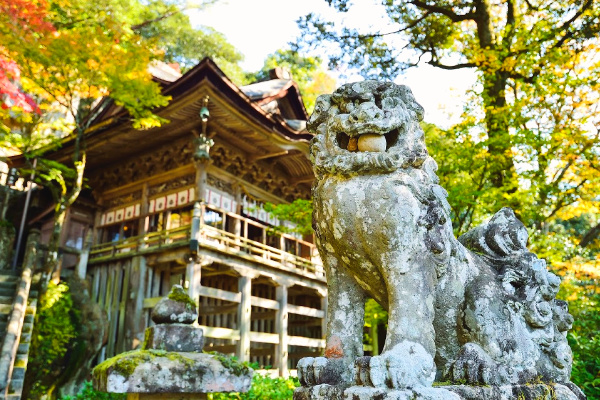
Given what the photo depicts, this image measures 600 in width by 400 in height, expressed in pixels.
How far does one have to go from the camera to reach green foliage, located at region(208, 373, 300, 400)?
269 inches

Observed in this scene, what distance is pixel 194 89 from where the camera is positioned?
31.9 feet

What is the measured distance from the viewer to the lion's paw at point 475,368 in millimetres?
1992

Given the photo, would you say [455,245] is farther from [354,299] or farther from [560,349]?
[560,349]

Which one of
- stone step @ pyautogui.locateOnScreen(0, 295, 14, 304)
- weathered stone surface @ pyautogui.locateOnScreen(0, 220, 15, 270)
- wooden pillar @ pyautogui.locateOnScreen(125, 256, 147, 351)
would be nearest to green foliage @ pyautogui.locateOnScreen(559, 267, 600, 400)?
wooden pillar @ pyautogui.locateOnScreen(125, 256, 147, 351)

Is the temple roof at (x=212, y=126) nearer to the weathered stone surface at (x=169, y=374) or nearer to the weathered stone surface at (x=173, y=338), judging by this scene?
the weathered stone surface at (x=173, y=338)

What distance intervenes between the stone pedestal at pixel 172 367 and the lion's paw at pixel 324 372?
1.76m

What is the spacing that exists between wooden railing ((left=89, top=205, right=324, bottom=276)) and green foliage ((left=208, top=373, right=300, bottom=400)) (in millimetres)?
2861

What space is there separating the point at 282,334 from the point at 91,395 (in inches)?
178

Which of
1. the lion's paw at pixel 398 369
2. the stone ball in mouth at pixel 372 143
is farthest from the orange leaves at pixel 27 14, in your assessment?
the lion's paw at pixel 398 369

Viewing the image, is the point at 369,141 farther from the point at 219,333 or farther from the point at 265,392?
the point at 219,333

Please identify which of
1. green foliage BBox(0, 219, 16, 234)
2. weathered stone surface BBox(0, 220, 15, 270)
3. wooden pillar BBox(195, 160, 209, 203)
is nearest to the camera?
wooden pillar BBox(195, 160, 209, 203)

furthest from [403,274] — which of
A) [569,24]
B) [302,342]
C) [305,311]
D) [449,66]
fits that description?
[305,311]

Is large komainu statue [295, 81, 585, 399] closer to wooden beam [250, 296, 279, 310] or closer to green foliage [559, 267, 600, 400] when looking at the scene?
green foliage [559, 267, 600, 400]

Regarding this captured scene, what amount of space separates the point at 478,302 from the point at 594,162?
684cm
